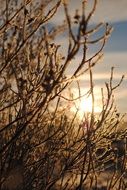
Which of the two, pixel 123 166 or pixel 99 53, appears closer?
pixel 99 53

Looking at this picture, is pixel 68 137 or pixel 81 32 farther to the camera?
pixel 68 137

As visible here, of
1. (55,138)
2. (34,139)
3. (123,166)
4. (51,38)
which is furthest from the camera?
(51,38)

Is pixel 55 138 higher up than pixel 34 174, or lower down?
higher up

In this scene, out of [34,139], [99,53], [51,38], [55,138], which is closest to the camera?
[99,53]

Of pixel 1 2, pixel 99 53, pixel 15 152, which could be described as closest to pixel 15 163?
pixel 15 152

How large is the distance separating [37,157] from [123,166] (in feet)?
4.61

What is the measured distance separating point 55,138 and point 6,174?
0.59 metres

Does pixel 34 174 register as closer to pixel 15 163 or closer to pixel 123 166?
pixel 15 163

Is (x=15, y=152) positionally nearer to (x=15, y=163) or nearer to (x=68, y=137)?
(x=15, y=163)

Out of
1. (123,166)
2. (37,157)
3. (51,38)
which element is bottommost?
(123,166)

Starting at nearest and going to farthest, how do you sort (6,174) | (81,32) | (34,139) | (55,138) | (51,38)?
(81,32), (6,174), (55,138), (34,139), (51,38)

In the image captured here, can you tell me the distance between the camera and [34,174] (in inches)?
170

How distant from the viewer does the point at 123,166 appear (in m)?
3.64

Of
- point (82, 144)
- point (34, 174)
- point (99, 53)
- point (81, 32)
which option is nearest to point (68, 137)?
point (82, 144)
